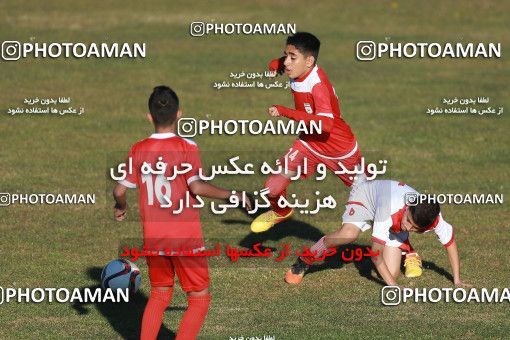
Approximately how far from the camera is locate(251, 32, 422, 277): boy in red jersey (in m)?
13.0

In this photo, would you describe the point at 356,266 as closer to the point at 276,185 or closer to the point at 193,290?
the point at 276,185

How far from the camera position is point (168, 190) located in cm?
938

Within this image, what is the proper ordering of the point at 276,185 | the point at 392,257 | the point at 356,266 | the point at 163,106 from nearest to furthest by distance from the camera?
the point at 163,106, the point at 392,257, the point at 356,266, the point at 276,185

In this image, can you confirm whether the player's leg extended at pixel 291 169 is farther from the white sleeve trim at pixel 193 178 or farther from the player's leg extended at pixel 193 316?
the white sleeve trim at pixel 193 178

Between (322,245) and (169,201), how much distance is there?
140 inches

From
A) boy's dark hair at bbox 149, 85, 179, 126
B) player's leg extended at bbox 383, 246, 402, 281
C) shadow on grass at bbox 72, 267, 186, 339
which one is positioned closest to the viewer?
boy's dark hair at bbox 149, 85, 179, 126

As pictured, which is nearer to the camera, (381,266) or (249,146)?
(381,266)

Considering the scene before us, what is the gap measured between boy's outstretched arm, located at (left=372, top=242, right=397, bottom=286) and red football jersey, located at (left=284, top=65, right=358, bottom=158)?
→ 1724 millimetres

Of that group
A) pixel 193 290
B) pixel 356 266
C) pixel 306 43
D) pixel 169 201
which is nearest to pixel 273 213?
pixel 356 266

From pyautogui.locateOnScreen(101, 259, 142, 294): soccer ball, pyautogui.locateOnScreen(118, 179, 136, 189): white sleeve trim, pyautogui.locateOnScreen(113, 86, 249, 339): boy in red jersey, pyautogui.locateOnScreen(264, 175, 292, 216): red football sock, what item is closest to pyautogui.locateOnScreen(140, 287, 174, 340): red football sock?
pyautogui.locateOnScreen(113, 86, 249, 339): boy in red jersey

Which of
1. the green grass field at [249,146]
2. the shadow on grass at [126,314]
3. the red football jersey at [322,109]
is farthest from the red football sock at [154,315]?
the red football jersey at [322,109]

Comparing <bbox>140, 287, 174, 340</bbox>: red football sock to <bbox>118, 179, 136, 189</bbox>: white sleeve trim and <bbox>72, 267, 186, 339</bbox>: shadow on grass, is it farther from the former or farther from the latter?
<bbox>72, 267, 186, 339</bbox>: shadow on grass

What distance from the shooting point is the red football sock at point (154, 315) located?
9453 millimetres

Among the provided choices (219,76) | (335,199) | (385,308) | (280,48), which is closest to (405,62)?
(280,48)
